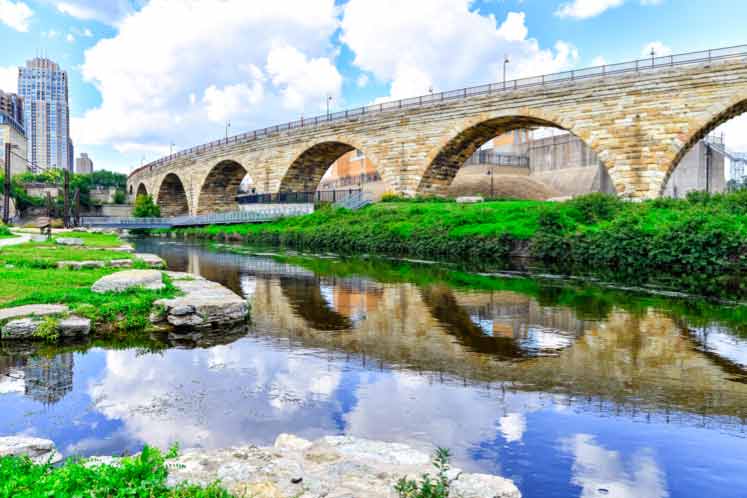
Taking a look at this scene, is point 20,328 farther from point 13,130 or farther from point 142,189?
point 13,130

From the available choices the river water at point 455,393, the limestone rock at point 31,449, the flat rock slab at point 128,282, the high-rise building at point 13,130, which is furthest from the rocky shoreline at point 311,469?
the high-rise building at point 13,130

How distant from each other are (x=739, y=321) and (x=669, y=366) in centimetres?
371

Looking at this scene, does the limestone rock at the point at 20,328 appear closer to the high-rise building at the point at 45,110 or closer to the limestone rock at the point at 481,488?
the limestone rock at the point at 481,488

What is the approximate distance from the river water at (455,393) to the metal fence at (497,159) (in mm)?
40302

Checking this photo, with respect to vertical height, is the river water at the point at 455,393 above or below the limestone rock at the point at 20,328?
below

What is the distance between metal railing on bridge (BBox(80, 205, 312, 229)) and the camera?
1624 inches

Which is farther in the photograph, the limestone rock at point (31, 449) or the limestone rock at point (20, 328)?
the limestone rock at point (20, 328)

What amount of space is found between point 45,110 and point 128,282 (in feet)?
546

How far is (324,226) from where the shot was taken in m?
31.4

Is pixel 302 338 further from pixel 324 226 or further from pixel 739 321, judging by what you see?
pixel 324 226

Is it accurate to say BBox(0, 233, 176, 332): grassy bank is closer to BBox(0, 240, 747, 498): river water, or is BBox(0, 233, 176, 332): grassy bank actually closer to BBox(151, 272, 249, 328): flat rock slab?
BBox(151, 272, 249, 328): flat rock slab

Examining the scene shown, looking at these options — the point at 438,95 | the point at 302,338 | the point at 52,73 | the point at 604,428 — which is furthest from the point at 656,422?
the point at 52,73

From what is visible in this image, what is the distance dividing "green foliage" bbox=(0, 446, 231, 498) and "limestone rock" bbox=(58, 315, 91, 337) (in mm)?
4138

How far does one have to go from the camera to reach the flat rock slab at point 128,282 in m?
8.23
